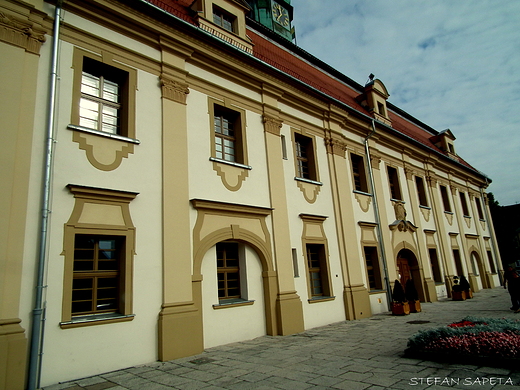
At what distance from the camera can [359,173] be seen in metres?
15.8

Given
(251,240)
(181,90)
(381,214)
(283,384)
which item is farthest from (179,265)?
(381,214)

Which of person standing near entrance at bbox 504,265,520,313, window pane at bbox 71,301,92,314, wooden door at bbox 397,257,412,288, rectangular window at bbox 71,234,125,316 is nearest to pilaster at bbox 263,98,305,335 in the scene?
rectangular window at bbox 71,234,125,316

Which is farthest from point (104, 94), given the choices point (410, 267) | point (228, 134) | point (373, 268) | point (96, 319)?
point (410, 267)

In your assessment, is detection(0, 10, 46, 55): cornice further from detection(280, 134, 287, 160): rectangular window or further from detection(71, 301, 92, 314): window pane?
detection(280, 134, 287, 160): rectangular window

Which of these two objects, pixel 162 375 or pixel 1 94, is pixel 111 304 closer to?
pixel 162 375

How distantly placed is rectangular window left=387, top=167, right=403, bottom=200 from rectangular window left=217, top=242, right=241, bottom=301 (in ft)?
34.0

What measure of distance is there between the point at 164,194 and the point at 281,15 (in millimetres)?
17655

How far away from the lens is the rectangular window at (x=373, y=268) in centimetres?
1458

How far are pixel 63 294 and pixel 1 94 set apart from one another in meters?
3.80

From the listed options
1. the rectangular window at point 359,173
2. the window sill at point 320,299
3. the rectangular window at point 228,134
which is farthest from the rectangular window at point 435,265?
the rectangular window at point 228,134

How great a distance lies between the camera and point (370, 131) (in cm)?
1652

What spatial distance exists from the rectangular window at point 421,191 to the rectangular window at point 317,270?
993cm

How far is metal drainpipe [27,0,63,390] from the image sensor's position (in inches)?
234

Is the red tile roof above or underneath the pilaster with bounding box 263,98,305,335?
above
